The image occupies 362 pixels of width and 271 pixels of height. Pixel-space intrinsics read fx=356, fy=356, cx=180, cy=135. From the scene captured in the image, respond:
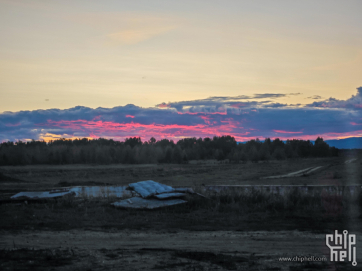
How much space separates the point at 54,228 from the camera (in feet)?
40.5

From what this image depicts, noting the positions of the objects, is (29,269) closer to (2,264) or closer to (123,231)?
(2,264)

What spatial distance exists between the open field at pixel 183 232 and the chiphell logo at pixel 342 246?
22cm

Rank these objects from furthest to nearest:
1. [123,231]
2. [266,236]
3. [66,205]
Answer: [66,205], [123,231], [266,236]

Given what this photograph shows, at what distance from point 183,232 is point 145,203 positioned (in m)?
4.84

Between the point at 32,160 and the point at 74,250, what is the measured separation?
92.5 meters

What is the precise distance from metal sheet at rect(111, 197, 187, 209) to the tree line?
272ft

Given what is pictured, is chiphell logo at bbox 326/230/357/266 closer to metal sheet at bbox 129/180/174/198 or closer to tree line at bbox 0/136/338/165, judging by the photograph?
metal sheet at bbox 129/180/174/198

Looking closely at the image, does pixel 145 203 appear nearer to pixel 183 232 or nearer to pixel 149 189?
pixel 149 189

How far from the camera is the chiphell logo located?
8.38m

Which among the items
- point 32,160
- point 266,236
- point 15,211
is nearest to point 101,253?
point 266,236

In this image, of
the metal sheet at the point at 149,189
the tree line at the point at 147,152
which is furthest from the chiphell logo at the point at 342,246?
the tree line at the point at 147,152

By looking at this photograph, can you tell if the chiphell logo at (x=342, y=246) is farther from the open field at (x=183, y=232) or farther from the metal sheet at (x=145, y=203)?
the metal sheet at (x=145, y=203)

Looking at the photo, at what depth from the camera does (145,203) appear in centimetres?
1634

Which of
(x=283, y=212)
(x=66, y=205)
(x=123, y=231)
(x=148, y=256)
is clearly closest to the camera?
(x=148, y=256)
